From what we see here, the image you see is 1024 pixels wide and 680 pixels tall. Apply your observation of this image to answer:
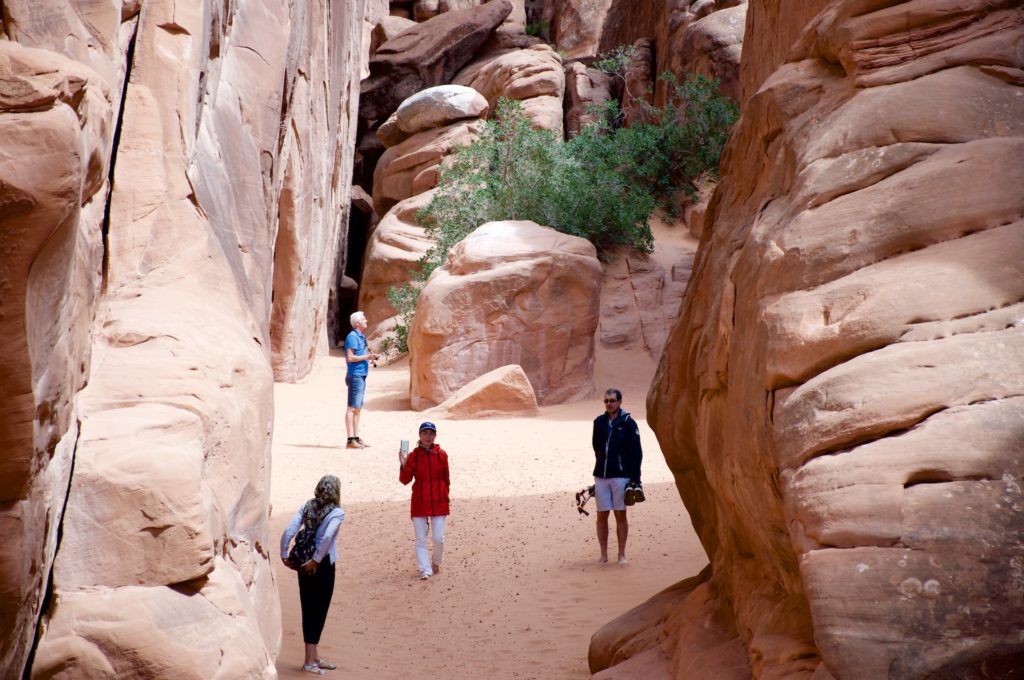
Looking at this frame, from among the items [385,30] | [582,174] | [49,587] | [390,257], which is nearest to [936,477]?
[49,587]

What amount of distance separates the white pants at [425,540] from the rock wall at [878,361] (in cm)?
344

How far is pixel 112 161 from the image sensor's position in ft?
21.1

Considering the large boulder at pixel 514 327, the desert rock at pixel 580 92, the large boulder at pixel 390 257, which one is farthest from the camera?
the desert rock at pixel 580 92

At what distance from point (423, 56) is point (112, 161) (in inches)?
947

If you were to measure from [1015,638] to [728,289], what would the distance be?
271cm

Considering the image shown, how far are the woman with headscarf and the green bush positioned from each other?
42.4ft

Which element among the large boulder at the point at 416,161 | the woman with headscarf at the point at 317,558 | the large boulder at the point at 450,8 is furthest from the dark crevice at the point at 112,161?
the large boulder at the point at 450,8

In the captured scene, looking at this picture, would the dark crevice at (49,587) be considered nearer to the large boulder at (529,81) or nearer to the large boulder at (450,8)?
the large boulder at (529,81)

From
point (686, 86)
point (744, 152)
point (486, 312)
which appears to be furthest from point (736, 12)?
point (744, 152)

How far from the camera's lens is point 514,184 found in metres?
21.5

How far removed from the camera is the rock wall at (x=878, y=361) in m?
3.70

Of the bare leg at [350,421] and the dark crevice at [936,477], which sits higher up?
the bare leg at [350,421]

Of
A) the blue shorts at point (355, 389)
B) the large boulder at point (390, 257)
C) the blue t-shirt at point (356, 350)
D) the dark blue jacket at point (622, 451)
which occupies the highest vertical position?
the large boulder at point (390, 257)

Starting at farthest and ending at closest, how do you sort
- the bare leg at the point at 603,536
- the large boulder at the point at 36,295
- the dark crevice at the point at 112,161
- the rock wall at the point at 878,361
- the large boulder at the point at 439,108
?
the large boulder at the point at 439,108 → the bare leg at the point at 603,536 → the dark crevice at the point at 112,161 → the rock wall at the point at 878,361 → the large boulder at the point at 36,295
